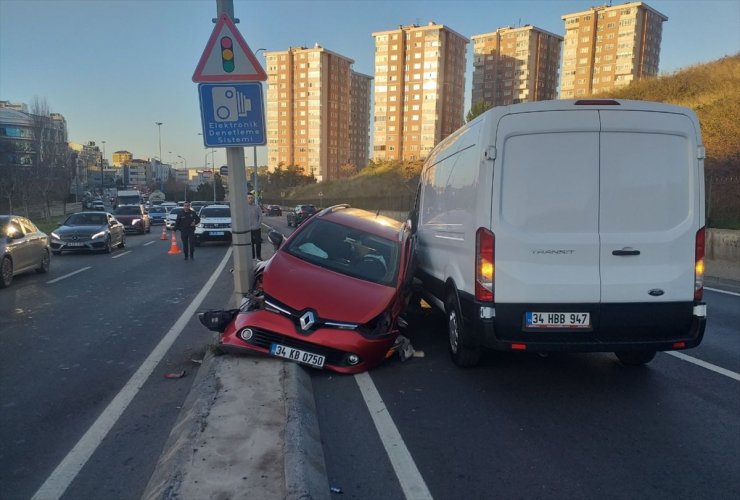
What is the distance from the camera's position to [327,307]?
17.3 feet

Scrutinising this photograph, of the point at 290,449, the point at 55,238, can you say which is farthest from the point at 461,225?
the point at 55,238

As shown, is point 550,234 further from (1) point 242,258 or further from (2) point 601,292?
(1) point 242,258

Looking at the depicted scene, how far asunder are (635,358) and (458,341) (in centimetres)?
196

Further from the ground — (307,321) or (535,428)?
(307,321)

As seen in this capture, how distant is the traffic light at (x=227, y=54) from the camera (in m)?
6.03

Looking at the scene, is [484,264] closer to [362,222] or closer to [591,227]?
[591,227]

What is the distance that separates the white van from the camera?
14.7ft

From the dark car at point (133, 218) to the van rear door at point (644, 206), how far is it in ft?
91.5

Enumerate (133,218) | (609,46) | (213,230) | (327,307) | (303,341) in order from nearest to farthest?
(303,341)
(327,307)
(213,230)
(133,218)
(609,46)

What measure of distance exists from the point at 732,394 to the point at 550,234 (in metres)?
2.39

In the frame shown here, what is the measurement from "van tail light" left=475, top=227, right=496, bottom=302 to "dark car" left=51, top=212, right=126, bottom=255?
1621 cm

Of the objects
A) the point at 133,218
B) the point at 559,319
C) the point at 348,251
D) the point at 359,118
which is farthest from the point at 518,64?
the point at 559,319

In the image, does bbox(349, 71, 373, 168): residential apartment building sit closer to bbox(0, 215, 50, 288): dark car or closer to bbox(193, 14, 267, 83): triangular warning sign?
bbox(0, 215, 50, 288): dark car

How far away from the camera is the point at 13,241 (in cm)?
1127
